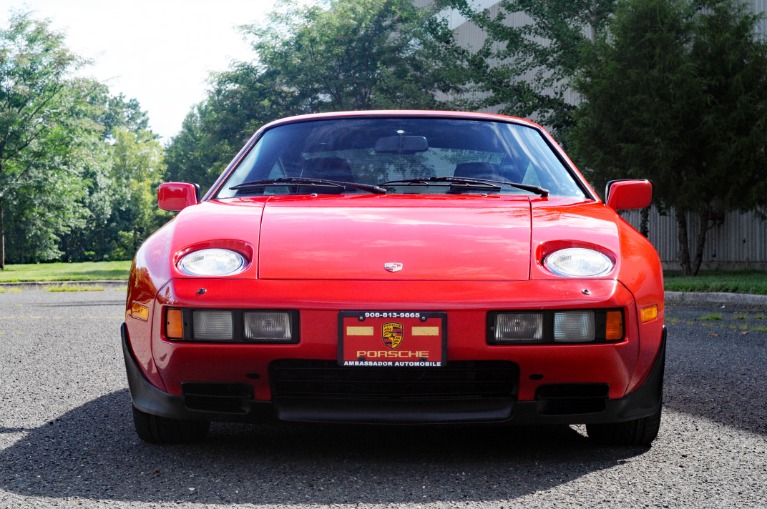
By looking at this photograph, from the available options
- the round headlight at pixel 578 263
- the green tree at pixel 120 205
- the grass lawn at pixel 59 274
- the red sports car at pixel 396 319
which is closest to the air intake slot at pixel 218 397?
the red sports car at pixel 396 319

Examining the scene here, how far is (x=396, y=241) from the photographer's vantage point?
3424 millimetres

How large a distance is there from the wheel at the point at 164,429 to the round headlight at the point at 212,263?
0.63 m

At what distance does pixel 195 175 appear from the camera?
272ft

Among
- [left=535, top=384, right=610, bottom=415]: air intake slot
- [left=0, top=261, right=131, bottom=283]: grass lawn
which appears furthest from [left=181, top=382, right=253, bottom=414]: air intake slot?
[left=0, top=261, right=131, bottom=283]: grass lawn

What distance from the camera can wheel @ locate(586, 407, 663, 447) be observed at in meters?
3.59

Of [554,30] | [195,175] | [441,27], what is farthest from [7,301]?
[195,175]

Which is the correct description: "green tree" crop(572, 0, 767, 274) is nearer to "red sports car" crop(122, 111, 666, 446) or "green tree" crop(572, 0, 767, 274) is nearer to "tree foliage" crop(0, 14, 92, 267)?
"red sports car" crop(122, 111, 666, 446)

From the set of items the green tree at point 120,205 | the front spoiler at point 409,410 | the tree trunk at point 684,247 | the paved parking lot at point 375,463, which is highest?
the front spoiler at point 409,410

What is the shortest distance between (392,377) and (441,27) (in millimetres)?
26050

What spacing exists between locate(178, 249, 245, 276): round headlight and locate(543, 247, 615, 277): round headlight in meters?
1.04

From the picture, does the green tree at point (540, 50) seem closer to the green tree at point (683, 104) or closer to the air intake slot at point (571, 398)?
the green tree at point (683, 104)

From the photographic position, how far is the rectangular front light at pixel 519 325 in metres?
3.16

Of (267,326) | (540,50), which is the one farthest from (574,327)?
(540,50)

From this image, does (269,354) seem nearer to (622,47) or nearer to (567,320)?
(567,320)
